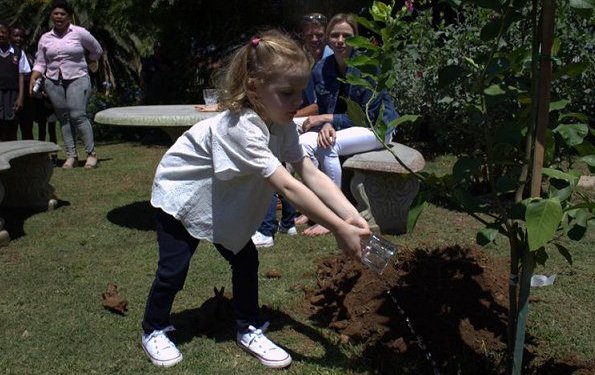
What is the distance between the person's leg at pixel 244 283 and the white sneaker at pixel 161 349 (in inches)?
12.2

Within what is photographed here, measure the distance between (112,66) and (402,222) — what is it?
1740 cm

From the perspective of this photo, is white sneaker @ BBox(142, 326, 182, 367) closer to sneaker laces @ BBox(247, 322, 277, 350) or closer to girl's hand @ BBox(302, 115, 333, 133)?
sneaker laces @ BBox(247, 322, 277, 350)

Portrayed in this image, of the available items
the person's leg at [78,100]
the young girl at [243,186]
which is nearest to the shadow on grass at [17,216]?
the person's leg at [78,100]

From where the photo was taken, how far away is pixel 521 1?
210cm

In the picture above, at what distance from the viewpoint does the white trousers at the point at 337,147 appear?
501 centimetres

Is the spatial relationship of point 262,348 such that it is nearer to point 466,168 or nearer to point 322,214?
point 322,214

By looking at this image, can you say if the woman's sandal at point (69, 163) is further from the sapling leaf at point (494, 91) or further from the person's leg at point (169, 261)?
the sapling leaf at point (494, 91)

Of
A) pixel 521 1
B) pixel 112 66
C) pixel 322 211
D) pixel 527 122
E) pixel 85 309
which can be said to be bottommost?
pixel 112 66

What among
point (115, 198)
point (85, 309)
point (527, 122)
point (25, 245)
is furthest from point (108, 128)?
point (527, 122)

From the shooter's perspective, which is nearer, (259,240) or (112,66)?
(259,240)

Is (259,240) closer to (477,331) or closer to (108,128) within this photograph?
(477,331)

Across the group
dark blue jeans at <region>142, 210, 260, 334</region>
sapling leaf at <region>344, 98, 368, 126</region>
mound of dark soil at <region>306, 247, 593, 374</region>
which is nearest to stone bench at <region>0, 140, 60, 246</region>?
mound of dark soil at <region>306, 247, 593, 374</region>

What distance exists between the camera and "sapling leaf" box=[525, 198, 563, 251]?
2.03m

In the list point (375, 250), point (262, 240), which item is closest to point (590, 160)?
point (375, 250)
